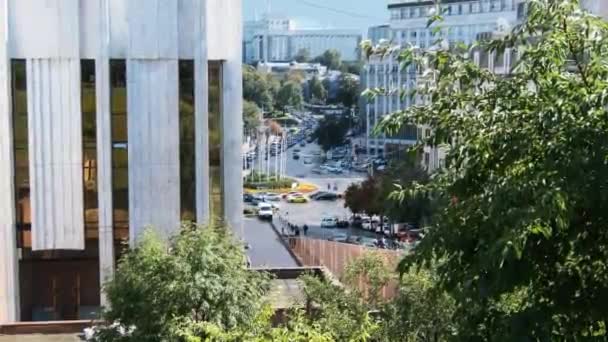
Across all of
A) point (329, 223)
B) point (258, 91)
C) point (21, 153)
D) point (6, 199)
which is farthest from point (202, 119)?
point (258, 91)

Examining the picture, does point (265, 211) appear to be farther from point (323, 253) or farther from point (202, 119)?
point (202, 119)

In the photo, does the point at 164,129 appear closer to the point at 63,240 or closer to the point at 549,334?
the point at 63,240

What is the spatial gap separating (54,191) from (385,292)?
356 inches

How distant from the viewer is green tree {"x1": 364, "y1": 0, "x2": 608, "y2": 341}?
13.5 ft

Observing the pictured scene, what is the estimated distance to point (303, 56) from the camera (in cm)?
12262

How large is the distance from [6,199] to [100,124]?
2.34 m

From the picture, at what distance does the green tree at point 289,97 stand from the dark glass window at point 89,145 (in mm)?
68531

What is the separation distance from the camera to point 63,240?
17.2 metres

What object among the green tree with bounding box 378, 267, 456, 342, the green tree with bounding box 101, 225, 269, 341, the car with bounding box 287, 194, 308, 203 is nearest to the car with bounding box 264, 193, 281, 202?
the car with bounding box 287, 194, 308, 203

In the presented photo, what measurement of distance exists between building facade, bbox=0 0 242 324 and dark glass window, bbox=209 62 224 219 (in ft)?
1.29

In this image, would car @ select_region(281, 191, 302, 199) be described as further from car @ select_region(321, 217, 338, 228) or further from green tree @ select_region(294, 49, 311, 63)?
green tree @ select_region(294, 49, 311, 63)

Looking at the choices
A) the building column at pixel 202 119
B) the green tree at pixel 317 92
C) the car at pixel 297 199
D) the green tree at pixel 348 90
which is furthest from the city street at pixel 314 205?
the building column at pixel 202 119

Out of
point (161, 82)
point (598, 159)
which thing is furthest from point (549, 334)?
point (161, 82)

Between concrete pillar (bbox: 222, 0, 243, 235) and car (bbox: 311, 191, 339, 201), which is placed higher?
concrete pillar (bbox: 222, 0, 243, 235)
